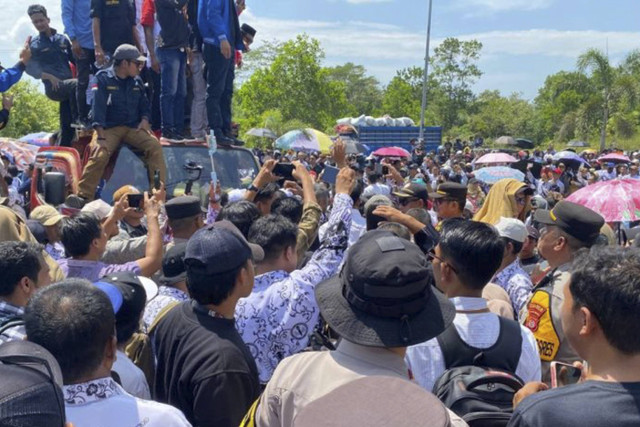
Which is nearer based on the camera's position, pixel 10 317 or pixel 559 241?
pixel 10 317

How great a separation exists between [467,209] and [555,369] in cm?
635

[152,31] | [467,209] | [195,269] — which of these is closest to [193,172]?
[152,31]

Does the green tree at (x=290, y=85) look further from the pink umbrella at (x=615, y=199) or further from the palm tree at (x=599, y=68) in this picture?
the pink umbrella at (x=615, y=199)

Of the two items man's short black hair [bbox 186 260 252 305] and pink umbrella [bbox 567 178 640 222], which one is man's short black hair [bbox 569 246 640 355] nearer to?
man's short black hair [bbox 186 260 252 305]

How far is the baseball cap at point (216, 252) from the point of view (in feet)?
8.63

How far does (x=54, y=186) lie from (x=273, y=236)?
3.43m

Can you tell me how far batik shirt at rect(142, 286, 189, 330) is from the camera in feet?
10.3

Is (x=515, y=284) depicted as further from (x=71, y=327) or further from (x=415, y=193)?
(x=71, y=327)

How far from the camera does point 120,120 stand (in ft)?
22.4

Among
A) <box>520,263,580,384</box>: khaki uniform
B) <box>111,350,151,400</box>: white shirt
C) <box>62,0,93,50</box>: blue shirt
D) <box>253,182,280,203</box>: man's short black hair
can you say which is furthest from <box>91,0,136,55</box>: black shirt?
<box>520,263,580,384</box>: khaki uniform

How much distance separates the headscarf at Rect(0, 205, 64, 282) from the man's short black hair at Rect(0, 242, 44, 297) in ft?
2.04

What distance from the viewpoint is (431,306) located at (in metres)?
2.01

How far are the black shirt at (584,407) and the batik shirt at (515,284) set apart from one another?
198cm

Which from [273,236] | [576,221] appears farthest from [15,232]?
[576,221]
